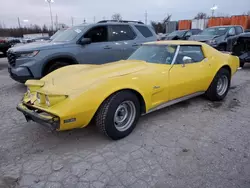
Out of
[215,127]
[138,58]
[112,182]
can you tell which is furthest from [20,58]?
[215,127]

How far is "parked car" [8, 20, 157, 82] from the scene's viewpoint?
17.4ft

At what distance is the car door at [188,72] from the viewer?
367cm

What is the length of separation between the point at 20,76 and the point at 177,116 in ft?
13.3

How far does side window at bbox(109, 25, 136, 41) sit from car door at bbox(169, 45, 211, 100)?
299 cm

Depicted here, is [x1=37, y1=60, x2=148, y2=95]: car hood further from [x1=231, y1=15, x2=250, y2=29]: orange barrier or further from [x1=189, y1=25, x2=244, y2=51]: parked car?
[x1=231, y1=15, x2=250, y2=29]: orange barrier

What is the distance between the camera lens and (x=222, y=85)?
4883 millimetres

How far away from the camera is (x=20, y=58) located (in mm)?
5320

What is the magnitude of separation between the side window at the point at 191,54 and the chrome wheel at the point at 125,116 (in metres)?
1.34

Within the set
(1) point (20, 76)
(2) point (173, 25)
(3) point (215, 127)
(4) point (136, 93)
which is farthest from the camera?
(2) point (173, 25)

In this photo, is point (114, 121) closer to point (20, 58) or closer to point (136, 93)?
point (136, 93)

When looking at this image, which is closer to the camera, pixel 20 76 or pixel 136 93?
pixel 136 93

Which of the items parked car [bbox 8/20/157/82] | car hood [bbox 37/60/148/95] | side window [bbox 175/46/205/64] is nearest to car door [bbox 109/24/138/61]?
parked car [bbox 8/20/157/82]

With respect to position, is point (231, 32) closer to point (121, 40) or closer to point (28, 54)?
point (121, 40)

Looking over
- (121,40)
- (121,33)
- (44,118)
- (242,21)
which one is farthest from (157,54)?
(242,21)
